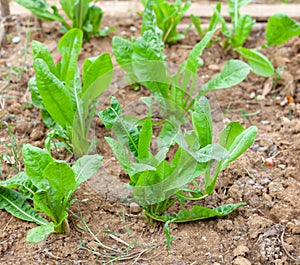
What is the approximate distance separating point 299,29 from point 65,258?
178cm

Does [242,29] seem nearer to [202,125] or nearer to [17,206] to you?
[202,125]

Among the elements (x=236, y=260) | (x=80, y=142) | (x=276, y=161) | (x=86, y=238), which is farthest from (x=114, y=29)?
(x=236, y=260)

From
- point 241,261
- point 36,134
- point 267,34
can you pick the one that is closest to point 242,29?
point 267,34

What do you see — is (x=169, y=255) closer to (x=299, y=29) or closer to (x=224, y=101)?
(x=224, y=101)

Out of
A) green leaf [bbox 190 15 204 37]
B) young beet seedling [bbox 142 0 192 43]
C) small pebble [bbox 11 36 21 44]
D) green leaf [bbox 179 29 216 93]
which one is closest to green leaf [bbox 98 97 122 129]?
green leaf [bbox 179 29 216 93]

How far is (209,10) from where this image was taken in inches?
146

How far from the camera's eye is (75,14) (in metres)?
3.13

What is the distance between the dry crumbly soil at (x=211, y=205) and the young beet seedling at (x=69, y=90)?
0.14 m

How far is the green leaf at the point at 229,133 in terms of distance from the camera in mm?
2117

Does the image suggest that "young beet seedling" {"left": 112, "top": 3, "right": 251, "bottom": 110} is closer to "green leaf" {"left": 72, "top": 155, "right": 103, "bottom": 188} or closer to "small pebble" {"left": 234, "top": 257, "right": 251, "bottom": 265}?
"green leaf" {"left": 72, "top": 155, "right": 103, "bottom": 188}

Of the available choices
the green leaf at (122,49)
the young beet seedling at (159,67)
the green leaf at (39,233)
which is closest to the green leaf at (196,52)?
the young beet seedling at (159,67)

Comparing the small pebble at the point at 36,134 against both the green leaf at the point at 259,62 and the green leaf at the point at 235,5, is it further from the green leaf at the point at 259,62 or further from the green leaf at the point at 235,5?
the green leaf at the point at 235,5

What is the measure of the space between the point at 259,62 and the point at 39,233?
1.55 metres

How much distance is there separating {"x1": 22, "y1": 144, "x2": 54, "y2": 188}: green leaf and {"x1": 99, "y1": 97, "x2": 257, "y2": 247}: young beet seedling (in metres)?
0.25
